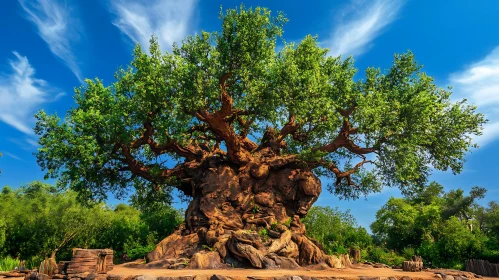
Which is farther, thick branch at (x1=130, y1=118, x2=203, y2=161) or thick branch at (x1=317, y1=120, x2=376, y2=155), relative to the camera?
thick branch at (x1=317, y1=120, x2=376, y2=155)

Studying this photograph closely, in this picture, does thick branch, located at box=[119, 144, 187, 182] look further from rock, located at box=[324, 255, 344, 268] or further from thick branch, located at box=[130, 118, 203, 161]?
rock, located at box=[324, 255, 344, 268]

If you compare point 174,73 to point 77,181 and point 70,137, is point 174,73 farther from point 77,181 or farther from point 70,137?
point 77,181

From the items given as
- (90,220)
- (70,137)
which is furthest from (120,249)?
(70,137)

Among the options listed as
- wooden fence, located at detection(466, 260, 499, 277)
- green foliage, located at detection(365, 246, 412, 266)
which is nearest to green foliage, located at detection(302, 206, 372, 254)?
green foliage, located at detection(365, 246, 412, 266)

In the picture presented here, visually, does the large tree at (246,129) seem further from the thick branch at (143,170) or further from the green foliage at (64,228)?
the green foliage at (64,228)

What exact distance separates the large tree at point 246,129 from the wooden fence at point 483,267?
5191 millimetres

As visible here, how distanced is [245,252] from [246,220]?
3.82 metres

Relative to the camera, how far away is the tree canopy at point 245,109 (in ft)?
54.4

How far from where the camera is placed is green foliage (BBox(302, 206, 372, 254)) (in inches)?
1073

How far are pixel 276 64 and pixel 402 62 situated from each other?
302 inches

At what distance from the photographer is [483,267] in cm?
1892

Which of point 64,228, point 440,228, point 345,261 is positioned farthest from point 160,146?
point 440,228

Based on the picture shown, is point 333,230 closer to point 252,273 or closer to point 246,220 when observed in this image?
point 246,220

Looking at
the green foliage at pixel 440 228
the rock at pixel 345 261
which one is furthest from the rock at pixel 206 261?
the green foliage at pixel 440 228
